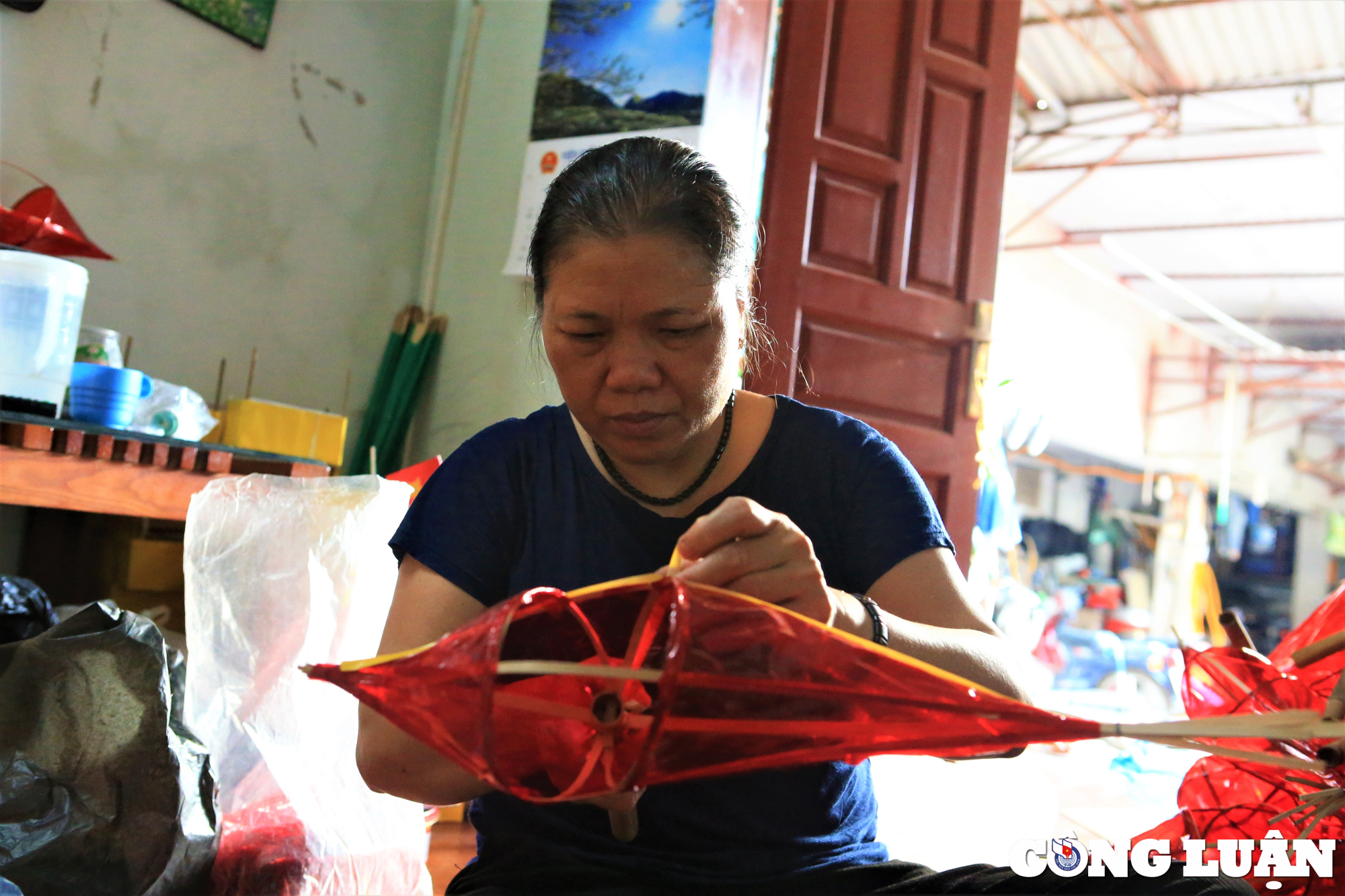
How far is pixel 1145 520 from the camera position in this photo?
1070 centimetres

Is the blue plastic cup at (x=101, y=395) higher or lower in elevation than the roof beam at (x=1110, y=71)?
lower

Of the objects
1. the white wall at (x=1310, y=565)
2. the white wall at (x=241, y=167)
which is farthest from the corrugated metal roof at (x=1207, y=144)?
the white wall at (x=1310, y=565)

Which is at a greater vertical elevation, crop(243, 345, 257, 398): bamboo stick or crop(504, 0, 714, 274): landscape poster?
crop(504, 0, 714, 274): landscape poster

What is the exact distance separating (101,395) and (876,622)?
193cm

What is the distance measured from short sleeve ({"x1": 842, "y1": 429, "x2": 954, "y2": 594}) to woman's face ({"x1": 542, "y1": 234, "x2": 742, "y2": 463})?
0.67 ft

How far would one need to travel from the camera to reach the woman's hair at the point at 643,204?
1.04m

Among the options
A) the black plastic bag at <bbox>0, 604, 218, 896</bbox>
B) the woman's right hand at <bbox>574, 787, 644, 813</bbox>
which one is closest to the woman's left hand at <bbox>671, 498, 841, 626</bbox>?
the woman's right hand at <bbox>574, 787, 644, 813</bbox>

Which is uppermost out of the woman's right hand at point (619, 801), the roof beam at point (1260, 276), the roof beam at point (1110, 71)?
the roof beam at point (1260, 276)

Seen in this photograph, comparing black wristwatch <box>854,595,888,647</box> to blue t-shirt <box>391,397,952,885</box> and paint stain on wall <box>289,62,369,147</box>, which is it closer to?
blue t-shirt <box>391,397,952,885</box>

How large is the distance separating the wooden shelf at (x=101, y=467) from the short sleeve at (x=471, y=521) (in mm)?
926

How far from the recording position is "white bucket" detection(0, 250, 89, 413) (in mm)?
2045

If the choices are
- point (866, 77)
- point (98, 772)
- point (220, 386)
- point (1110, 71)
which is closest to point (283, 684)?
point (98, 772)

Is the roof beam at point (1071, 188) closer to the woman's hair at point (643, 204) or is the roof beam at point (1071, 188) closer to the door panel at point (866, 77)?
the door panel at point (866, 77)

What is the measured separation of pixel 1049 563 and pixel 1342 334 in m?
4.38
